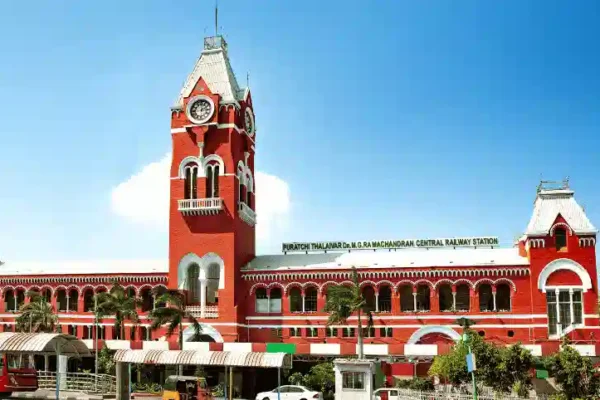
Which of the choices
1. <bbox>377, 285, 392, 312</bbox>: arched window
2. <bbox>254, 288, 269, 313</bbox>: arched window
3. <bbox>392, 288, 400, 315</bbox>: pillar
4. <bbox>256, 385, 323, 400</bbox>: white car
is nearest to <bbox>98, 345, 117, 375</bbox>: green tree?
<bbox>254, 288, 269, 313</bbox>: arched window

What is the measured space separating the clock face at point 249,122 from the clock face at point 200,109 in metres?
4.66

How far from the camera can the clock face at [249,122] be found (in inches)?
2849

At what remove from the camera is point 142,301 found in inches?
2589

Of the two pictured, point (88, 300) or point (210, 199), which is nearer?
point (210, 199)

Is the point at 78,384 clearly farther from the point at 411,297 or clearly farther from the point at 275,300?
the point at 411,297

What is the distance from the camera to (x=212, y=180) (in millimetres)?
68375

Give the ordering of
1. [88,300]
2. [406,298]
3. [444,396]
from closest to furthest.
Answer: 1. [444,396]
2. [406,298]
3. [88,300]

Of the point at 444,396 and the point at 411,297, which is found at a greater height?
the point at 411,297

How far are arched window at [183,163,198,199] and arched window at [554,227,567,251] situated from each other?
3279 cm

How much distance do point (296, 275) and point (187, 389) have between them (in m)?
23.0

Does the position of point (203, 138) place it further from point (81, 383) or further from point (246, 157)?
point (81, 383)

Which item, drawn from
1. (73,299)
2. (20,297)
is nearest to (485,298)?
(73,299)

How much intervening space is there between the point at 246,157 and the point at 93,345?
23225mm

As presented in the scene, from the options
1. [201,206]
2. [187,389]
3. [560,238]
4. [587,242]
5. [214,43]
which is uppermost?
[214,43]
